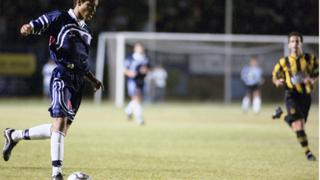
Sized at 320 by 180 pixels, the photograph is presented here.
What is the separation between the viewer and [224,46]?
32.0 metres

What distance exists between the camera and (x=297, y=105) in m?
11.8

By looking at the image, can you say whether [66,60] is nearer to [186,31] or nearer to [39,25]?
[39,25]

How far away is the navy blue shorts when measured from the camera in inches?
315

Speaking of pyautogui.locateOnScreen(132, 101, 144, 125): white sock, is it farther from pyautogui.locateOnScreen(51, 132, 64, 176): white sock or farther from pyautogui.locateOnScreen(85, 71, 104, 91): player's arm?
pyautogui.locateOnScreen(51, 132, 64, 176): white sock

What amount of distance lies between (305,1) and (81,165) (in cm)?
2287

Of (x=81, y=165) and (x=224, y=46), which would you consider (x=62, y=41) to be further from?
(x=224, y=46)

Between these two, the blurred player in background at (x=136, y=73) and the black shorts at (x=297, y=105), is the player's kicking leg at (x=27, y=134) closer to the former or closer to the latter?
the black shorts at (x=297, y=105)

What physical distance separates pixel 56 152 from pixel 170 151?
4.68m

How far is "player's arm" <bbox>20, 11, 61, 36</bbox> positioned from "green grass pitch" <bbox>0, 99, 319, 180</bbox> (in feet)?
6.00

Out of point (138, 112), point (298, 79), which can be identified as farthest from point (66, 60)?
point (138, 112)

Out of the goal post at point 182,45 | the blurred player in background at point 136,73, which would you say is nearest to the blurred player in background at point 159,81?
the goal post at point 182,45

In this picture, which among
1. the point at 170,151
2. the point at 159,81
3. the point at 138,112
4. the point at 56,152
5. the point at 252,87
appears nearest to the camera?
the point at 56,152

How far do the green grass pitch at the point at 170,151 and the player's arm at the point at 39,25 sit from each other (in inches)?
72.0

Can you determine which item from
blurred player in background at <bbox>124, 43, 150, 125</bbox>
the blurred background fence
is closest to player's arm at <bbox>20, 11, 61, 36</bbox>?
blurred player in background at <bbox>124, 43, 150, 125</bbox>
